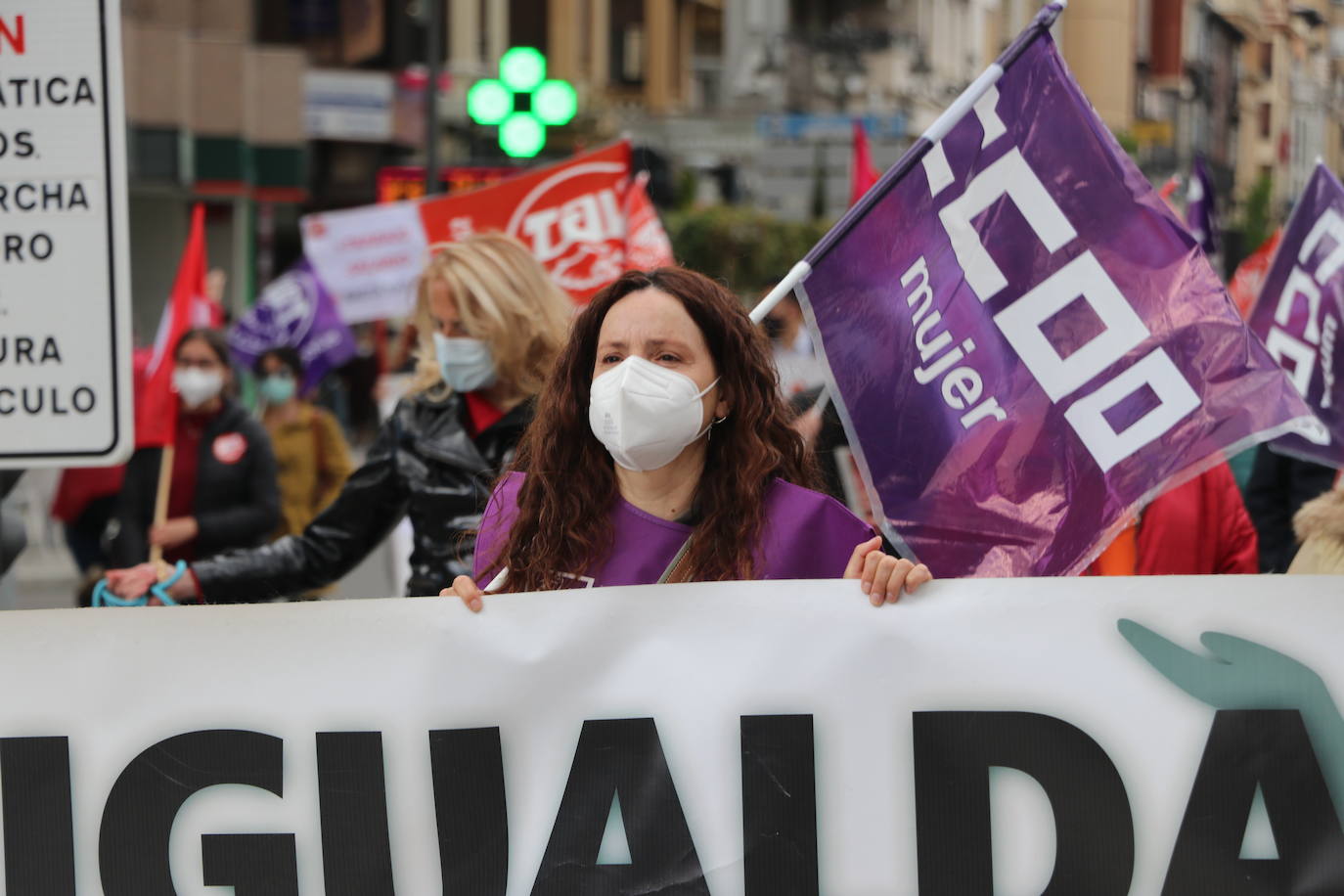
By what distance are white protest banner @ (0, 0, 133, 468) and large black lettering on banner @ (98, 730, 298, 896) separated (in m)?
0.48

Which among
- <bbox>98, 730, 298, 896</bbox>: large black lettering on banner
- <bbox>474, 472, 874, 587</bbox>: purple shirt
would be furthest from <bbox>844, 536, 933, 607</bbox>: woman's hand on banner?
<bbox>98, 730, 298, 896</bbox>: large black lettering on banner

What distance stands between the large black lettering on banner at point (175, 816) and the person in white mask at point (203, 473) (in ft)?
14.0

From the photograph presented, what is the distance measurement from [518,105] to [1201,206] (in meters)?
4.61

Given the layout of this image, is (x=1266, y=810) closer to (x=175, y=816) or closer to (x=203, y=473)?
(x=175, y=816)

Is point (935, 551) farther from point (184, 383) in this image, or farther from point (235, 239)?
point (235, 239)

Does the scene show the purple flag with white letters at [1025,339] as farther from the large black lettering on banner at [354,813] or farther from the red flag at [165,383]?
the red flag at [165,383]

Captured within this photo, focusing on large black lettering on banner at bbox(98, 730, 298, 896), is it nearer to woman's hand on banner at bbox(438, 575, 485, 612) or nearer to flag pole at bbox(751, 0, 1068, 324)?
woman's hand on banner at bbox(438, 575, 485, 612)

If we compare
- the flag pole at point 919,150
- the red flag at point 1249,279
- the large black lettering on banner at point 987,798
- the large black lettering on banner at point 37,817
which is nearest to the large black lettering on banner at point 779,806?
the large black lettering on banner at point 987,798

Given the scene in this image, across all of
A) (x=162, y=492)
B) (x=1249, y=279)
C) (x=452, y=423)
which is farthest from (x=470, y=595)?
(x=1249, y=279)

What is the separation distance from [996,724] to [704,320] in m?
0.80

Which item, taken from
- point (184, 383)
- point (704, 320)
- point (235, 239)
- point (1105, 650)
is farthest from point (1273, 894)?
point (235, 239)

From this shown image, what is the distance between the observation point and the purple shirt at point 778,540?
3299 mm

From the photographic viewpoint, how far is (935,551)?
12.4 ft

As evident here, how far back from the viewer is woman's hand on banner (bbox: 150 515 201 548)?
7.22 metres
